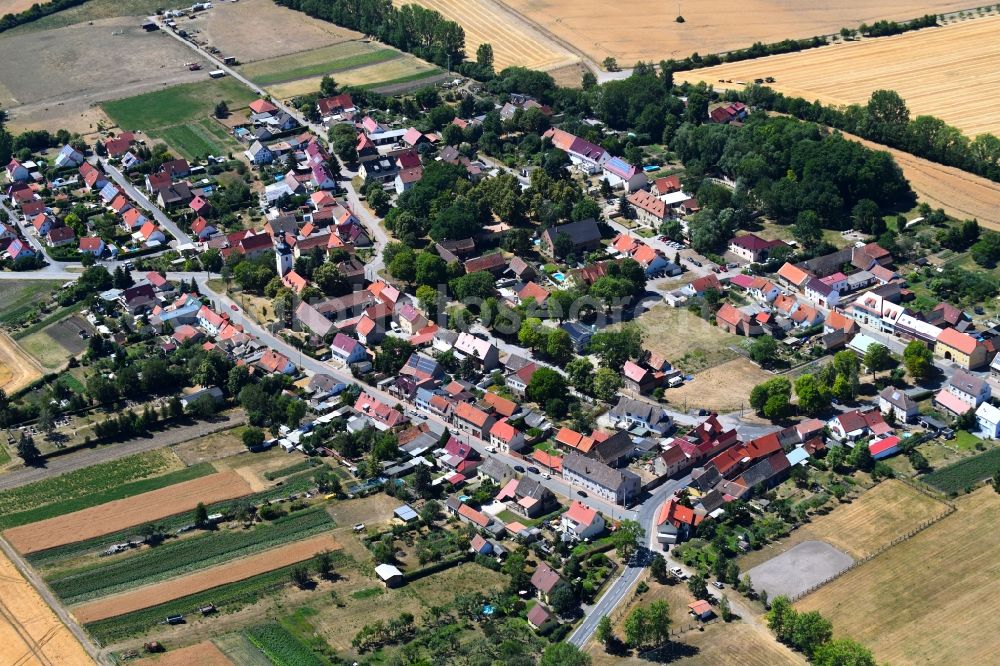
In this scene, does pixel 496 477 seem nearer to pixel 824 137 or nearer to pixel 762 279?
pixel 762 279

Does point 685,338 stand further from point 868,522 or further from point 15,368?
point 15,368

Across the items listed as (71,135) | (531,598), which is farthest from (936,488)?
(71,135)

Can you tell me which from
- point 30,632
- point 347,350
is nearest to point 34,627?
point 30,632

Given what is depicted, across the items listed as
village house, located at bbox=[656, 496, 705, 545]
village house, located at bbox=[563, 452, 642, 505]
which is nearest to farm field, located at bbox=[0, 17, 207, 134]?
village house, located at bbox=[563, 452, 642, 505]

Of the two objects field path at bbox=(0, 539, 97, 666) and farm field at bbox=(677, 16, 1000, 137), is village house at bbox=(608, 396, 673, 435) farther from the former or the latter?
farm field at bbox=(677, 16, 1000, 137)

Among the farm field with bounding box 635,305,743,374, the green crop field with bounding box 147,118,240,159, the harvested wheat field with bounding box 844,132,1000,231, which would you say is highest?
the green crop field with bounding box 147,118,240,159

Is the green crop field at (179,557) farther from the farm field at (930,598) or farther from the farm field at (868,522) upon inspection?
the farm field at (930,598)
